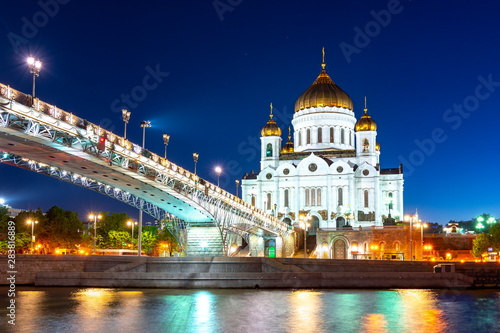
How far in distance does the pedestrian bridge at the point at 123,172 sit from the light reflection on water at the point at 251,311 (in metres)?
9.80

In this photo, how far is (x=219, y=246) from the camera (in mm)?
69938

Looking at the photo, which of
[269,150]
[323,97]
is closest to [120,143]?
[323,97]

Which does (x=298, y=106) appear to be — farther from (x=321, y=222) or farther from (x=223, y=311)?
(x=223, y=311)

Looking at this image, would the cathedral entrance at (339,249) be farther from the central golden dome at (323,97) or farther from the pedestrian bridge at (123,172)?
the central golden dome at (323,97)

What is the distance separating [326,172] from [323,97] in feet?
47.7

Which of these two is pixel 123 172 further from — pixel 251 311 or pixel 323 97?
pixel 323 97

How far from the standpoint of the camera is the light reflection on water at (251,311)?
21.8 metres

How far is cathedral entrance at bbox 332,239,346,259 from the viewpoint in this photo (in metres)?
80.6

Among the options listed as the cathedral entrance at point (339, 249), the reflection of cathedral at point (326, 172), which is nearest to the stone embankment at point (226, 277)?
the cathedral entrance at point (339, 249)

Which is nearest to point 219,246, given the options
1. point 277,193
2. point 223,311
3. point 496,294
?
point 277,193

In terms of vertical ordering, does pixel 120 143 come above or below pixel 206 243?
above

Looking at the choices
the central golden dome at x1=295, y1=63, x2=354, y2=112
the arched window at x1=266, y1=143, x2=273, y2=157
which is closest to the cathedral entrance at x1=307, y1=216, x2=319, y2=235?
the arched window at x1=266, y1=143, x2=273, y2=157

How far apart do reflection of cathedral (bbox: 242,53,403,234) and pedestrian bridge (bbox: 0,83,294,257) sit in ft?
43.4

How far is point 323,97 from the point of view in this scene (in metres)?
104
